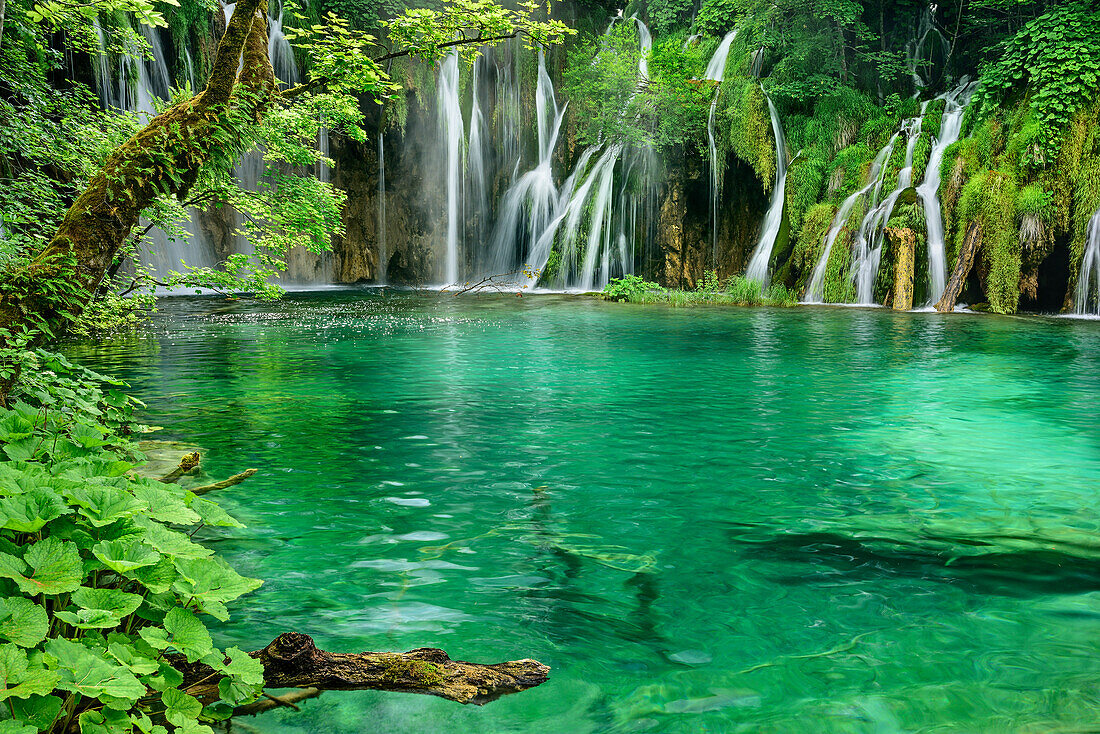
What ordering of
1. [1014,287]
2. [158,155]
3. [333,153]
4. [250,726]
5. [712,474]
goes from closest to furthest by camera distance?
[250,726]
[158,155]
[712,474]
[1014,287]
[333,153]

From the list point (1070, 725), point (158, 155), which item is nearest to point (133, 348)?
point (158, 155)

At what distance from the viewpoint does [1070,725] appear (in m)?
2.38

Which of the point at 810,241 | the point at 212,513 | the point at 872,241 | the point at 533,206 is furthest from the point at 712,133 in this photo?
the point at 212,513

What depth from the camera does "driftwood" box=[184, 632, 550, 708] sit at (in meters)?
2.31

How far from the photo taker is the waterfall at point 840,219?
2103 centimetres

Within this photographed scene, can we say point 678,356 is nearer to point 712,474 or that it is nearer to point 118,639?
point 712,474

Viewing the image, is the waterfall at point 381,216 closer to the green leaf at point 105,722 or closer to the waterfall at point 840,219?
the waterfall at point 840,219

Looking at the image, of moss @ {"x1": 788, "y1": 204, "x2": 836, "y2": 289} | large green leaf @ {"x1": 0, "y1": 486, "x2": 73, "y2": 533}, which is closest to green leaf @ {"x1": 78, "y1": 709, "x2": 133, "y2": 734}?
large green leaf @ {"x1": 0, "y1": 486, "x2": 73, "y2": 533}

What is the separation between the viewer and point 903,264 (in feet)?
63.4

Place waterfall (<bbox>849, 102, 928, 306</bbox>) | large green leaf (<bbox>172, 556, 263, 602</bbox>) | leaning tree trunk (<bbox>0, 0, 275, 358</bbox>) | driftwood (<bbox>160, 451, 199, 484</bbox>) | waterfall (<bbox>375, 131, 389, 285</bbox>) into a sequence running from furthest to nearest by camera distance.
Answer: waterfall (<bbox>375, 131, 389, 285</bbox>)
waterfall (<bbox>849, 102, 928, 306</bbox>)
driftwood (<bbox>160, 451, 199, 484</bbox>)
leaning tree trunk (<bbox>0, 0, 275, 358</bbox>)
large green leaf (<bbox>172, 556, 263, 602</bbox>)

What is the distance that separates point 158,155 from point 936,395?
8.08 meters

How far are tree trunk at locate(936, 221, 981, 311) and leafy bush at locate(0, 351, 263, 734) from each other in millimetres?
20379

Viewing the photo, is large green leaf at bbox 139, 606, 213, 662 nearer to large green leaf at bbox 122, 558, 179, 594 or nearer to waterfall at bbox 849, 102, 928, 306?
large green leaf at bbox 122, 558, 179, 594

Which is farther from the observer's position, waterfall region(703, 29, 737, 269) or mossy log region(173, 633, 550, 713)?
waterfall region(703, 29, 737, 269)
